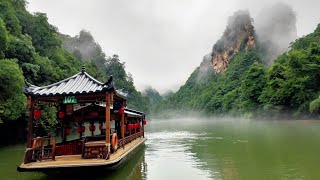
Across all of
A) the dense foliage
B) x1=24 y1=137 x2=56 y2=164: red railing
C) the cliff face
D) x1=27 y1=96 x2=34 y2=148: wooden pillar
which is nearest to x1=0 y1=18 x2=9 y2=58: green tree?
x1=27 y1=96 x2=34 y2=148: wooden pillar

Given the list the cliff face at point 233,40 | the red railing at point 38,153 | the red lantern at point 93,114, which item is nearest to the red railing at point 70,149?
the red railing at point 38,153

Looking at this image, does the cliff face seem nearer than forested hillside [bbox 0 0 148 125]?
No

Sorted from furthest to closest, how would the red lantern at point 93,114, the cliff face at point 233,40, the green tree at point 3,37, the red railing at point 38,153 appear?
the cliff face at point 233,40 < the green tree at point 3,37 < the red lantern at point 93,114 < the red railing at point 38,153

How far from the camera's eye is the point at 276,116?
51.1 m

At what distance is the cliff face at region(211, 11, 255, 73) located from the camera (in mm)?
108425

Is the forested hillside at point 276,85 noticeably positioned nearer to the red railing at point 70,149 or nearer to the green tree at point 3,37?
the green tree at point 3,37

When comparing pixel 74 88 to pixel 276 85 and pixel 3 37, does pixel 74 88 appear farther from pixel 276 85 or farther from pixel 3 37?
pixel 276 85

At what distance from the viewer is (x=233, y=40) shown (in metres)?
115

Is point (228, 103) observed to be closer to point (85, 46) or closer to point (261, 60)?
point (261, 60)

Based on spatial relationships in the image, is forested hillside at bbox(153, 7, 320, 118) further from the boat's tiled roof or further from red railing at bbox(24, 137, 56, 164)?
red railing at bbox(24, 137, 56, 164)

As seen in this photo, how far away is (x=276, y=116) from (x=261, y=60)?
50.5m

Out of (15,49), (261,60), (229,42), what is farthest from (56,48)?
(229,42)

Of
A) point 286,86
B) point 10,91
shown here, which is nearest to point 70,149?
point 10,91

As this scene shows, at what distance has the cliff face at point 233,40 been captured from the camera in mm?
108425
